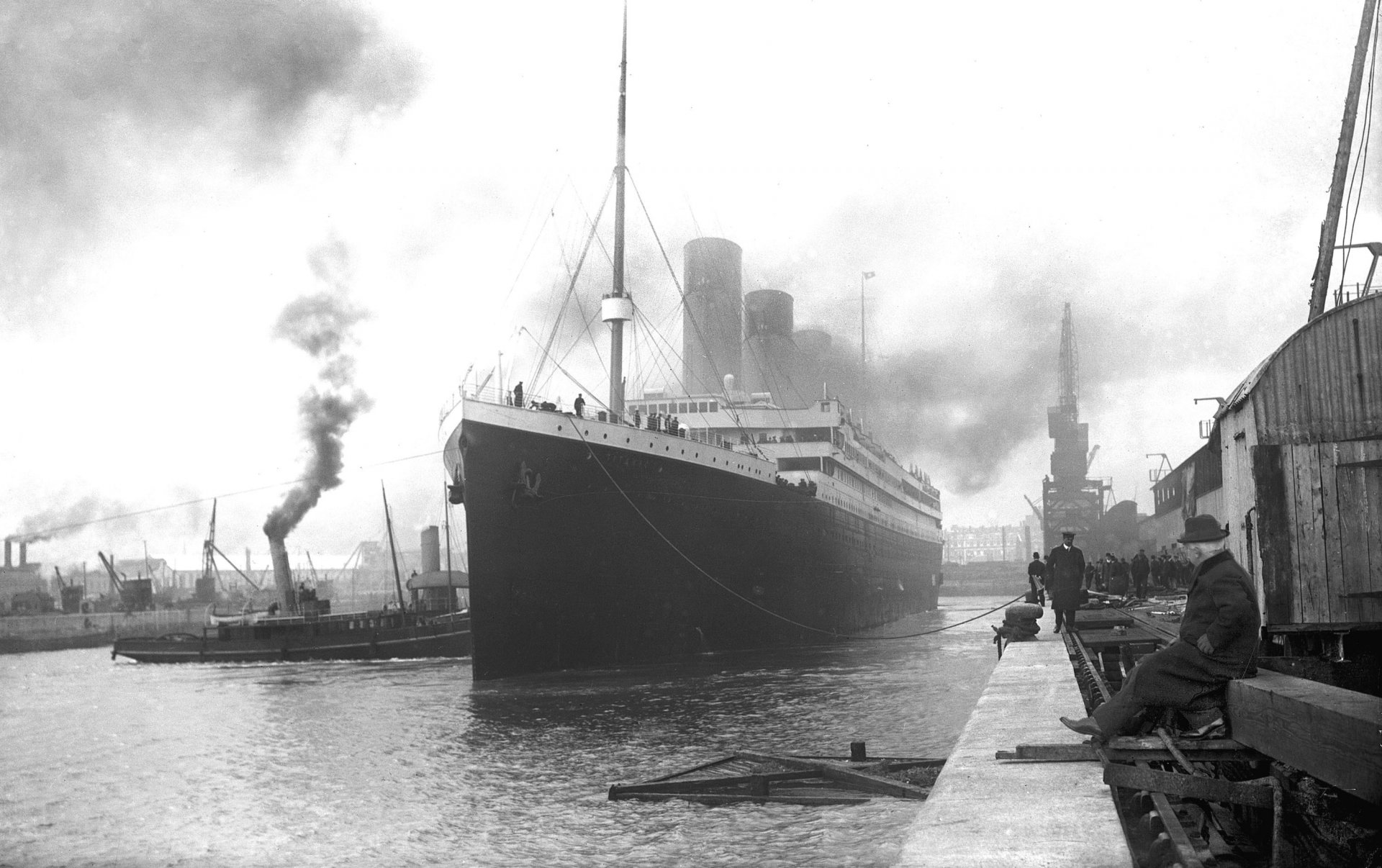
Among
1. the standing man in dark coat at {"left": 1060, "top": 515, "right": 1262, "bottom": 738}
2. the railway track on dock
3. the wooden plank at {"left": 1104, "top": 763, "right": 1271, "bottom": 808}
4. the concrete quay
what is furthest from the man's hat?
the wooden plank at {"left": 1104, "top": 763, "right": 1271, "bottom": 808}

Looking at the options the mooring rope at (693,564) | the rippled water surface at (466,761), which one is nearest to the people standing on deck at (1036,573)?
the mooring rope at (693,564)

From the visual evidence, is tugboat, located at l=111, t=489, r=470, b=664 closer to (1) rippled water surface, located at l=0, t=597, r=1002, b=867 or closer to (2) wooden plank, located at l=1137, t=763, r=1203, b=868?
(1) rippled water surface, located at l=0, t=597, r=1002, b=867

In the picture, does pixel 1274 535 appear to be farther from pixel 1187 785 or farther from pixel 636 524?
pixel 636 524

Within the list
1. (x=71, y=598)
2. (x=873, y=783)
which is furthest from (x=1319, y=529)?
(x=71, y=598)

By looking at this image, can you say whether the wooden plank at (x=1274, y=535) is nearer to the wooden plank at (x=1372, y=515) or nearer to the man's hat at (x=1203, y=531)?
the wooden plank at (x=1372, y=515)

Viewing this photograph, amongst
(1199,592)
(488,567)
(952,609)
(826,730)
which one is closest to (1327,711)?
(1199,592)

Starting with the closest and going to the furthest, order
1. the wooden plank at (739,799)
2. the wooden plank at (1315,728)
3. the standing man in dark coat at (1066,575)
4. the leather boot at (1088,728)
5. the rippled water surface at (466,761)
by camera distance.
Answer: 1. the wooden plank at (1315,728)
2. the leather boot at (1088,728)
3. the rippled water surface at (466,761)
4. the wooden plank at (739,799)
5. the standing man in dark coat at (1066,575)

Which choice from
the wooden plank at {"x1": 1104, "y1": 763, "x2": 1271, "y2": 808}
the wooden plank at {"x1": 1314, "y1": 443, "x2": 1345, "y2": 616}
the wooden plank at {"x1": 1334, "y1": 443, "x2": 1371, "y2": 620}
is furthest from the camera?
the wooden plank at {"x1": 1314, "y1": 443, "x2": 1345, "y2": 616}

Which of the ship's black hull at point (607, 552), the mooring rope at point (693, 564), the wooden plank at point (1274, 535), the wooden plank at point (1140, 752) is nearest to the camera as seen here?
the wooden plank at point (1140, 752)
